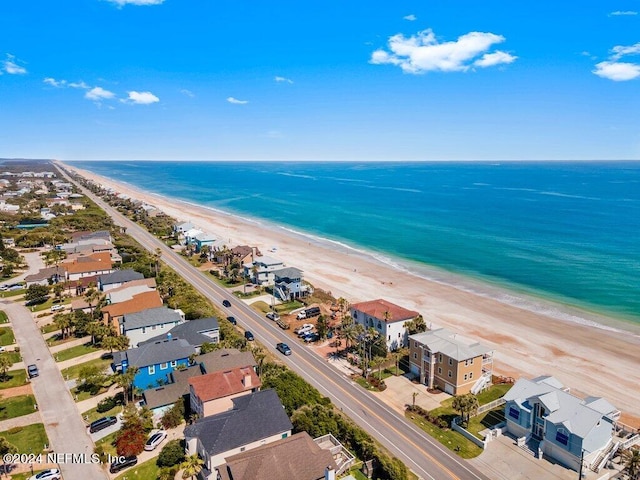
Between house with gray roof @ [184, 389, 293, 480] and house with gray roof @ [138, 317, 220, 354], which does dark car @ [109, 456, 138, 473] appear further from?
house with gray roof @ [138, 317, 220, 354]

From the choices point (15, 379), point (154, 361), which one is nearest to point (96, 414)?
point (154, 361)

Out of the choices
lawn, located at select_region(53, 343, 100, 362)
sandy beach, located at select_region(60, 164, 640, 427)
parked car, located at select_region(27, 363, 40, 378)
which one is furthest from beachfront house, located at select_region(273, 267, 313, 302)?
parked car, located at select_region(27, 363, 40, 378)

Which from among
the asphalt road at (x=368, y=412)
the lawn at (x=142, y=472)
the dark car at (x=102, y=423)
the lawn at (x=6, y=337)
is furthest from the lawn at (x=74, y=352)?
the lawn at (x=142, y=472)

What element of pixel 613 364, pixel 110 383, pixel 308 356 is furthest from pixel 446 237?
pixel 110 383

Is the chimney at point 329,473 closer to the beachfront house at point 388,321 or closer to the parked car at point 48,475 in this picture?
the parked car at point 48,475

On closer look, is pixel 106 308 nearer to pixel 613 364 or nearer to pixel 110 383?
pixel 110 383

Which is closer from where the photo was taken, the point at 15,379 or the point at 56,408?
the point at 56,408

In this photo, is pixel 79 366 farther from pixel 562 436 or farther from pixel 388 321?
pixel 562 436
